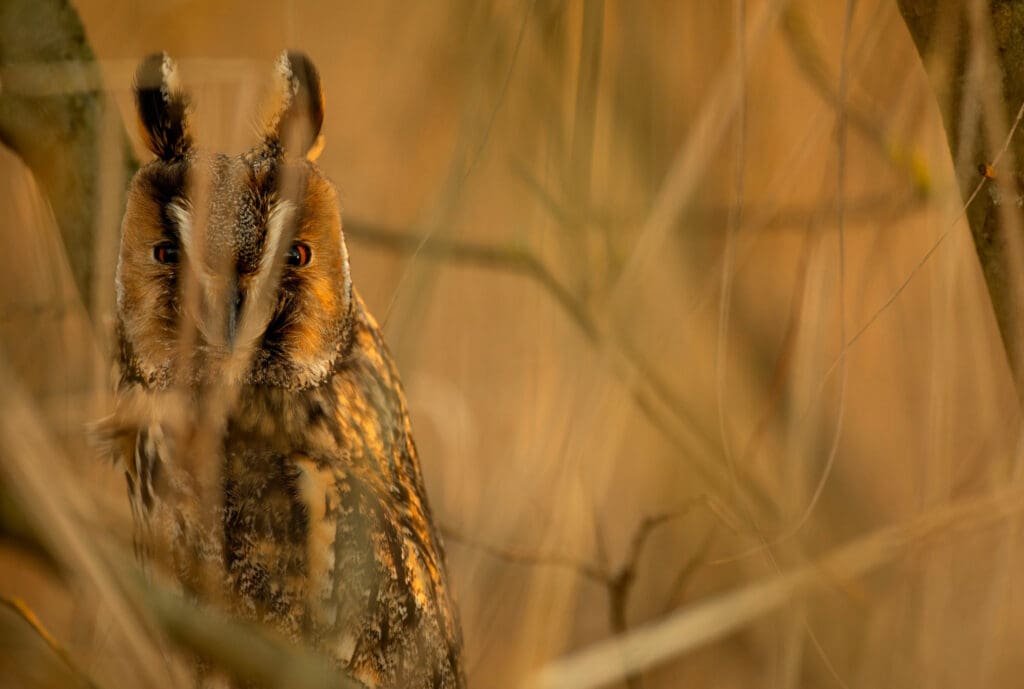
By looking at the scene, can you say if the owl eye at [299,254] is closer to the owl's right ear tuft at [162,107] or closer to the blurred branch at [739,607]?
the owl's right ear tuft at [162,107]

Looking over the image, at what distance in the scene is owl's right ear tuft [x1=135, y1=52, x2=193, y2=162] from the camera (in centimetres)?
148

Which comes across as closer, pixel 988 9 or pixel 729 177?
pixel 988 9

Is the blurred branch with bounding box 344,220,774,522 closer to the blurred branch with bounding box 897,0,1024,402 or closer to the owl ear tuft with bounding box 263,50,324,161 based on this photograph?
the owl ear tuft with bounding box 263,50,324,161

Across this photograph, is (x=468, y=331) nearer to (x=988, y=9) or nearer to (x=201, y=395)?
(x=201, y=395)

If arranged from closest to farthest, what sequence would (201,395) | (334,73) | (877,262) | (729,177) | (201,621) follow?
(201,621)
(201,395)
(877,262)
(729,177)
(334,73)

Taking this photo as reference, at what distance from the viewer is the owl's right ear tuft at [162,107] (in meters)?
1.48

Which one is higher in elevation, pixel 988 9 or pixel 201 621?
pixel 988 9

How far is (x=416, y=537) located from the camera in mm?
1583

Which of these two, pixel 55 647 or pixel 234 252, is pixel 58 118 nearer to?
pixel 234 252

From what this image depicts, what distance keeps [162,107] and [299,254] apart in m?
0.28

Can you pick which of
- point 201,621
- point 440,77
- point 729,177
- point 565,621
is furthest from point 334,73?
point 201,621

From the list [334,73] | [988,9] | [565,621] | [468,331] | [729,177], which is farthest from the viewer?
[334,73]

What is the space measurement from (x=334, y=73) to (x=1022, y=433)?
7.90 ft

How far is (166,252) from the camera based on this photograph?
1.45 metres
